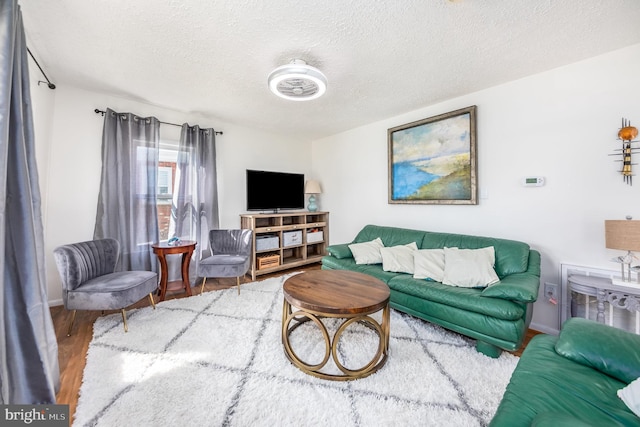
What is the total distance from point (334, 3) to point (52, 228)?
341 cm

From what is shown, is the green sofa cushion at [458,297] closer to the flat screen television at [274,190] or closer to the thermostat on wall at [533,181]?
the thermostat on wall at [533,181]

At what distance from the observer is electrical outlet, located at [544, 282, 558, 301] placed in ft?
7.29

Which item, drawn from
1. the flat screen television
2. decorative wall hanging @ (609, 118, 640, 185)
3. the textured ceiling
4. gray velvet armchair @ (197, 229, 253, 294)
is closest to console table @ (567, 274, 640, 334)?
decorative wall hanging @ (609, 118, 640, 185)

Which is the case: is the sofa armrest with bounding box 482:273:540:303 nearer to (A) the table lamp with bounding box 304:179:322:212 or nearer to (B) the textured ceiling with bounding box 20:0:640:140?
(B) the textured ceiling with bounding box 20:0:640:140

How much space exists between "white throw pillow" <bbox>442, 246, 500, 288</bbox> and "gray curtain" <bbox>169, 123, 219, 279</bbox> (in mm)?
2988

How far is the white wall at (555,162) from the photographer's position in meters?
1.98

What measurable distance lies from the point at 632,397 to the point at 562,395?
190 mm

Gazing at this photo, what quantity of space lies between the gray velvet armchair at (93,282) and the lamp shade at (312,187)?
2.67 m

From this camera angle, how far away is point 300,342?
1960 millimetres

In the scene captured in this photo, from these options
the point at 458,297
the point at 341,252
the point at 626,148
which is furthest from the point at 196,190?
the point at 626,148

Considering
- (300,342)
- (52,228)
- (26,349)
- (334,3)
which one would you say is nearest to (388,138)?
(334,3)

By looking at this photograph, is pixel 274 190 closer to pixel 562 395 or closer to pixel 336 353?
pixel 336 353

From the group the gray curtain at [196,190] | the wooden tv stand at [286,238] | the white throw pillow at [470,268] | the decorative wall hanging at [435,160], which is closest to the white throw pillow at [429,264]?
the white throw pillow at [470,268]

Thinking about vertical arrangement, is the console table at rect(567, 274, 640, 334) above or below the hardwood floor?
above
